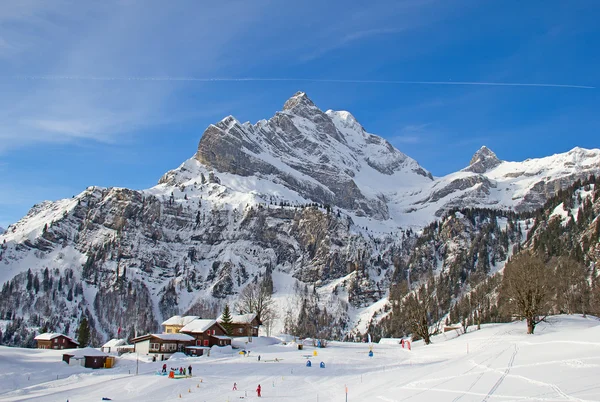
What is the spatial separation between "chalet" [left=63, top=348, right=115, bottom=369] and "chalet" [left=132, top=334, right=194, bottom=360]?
10081mm

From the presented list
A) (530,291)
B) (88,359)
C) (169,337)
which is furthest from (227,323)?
(530,291)

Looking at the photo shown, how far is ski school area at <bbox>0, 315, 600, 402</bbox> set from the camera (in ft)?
109

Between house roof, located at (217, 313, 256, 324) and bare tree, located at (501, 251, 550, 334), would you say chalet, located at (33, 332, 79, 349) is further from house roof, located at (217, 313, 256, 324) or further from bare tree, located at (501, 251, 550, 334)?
bare tree, located at (501, 251, 550, 334)

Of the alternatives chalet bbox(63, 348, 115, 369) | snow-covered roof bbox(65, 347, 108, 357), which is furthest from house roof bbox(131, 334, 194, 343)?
chalet bbox(63, 348, 115, 369)

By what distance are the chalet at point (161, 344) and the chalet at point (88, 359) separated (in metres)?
10.1

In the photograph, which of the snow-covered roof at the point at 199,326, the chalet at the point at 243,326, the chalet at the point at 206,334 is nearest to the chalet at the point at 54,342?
the chalet at the point at 206,334

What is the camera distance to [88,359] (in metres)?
81.6

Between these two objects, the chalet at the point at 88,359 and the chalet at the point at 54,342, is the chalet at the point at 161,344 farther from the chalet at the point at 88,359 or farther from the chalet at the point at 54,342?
the chalet at the point at 54,342

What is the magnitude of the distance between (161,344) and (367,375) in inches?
2050

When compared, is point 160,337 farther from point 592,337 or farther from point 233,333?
point 592,337

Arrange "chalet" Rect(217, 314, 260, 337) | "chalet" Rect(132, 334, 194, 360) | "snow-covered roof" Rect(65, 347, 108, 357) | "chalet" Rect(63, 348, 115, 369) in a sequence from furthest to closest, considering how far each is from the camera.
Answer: "chalet" Rect(217, 314, 260, 337) → "chalet" Rect(132, 334, 194, 360) → "snow-covered roof" Rect(65, 347, 108, 357) → "chalet" Rect(63, 348, 115, 369)

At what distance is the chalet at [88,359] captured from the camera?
80938 millimetres

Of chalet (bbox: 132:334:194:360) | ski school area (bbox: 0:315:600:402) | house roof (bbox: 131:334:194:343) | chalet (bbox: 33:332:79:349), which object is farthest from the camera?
chalet (bbox: 33:332:79:349)

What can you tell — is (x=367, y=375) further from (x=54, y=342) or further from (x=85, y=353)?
(x=54, y=342)
